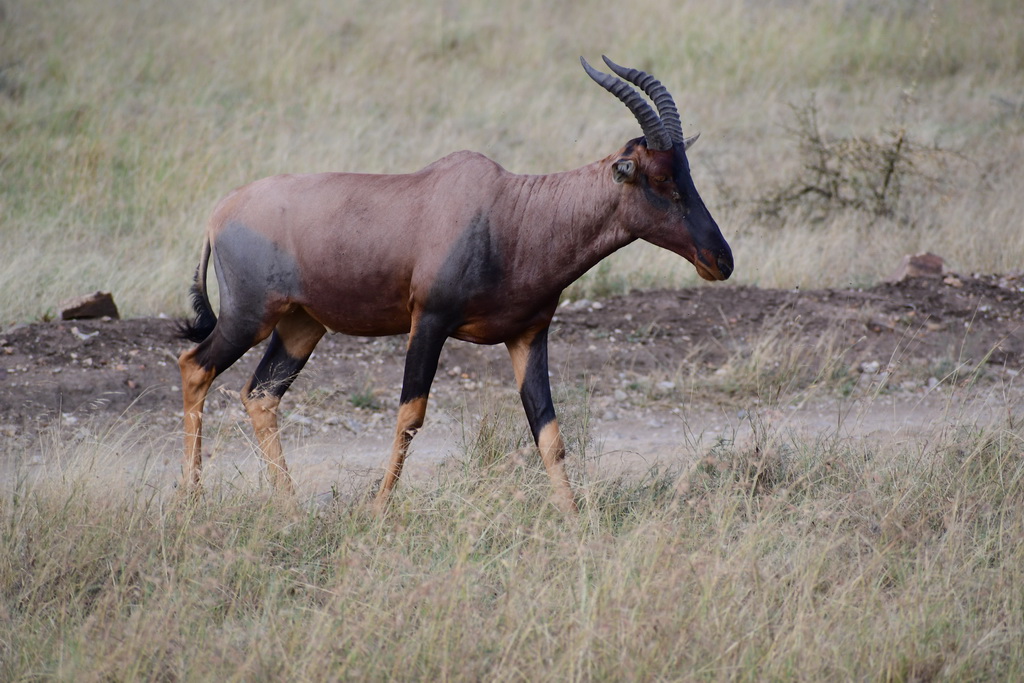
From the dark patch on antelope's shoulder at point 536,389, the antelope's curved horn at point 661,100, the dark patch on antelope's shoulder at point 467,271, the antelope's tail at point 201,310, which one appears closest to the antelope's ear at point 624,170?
the antelope's curved horn at point 661,100

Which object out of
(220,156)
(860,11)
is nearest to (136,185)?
(220,156)

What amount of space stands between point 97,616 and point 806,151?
35.0ft

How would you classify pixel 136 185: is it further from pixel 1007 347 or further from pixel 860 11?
pixel 860 11

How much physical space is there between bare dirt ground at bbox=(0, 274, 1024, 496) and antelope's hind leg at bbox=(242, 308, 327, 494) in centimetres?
15

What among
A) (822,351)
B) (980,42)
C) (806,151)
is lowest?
(822,351)

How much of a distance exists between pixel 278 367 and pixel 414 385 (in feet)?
3.69

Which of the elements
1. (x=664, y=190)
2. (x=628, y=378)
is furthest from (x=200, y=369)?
(x=628, y=378)

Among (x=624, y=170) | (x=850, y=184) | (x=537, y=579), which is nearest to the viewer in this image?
(x=537, y=579)

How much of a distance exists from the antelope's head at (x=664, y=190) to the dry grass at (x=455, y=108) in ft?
15.1

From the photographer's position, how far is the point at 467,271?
17.3 ft

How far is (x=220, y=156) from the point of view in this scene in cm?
1202

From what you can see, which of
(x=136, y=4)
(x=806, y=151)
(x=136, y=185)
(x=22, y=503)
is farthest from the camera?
(x=136, y=4)

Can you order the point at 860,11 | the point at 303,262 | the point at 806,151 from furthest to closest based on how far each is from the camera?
the point at 860,11
the point at 806,151
the point at 303,262

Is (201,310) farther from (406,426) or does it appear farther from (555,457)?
(555,457)
